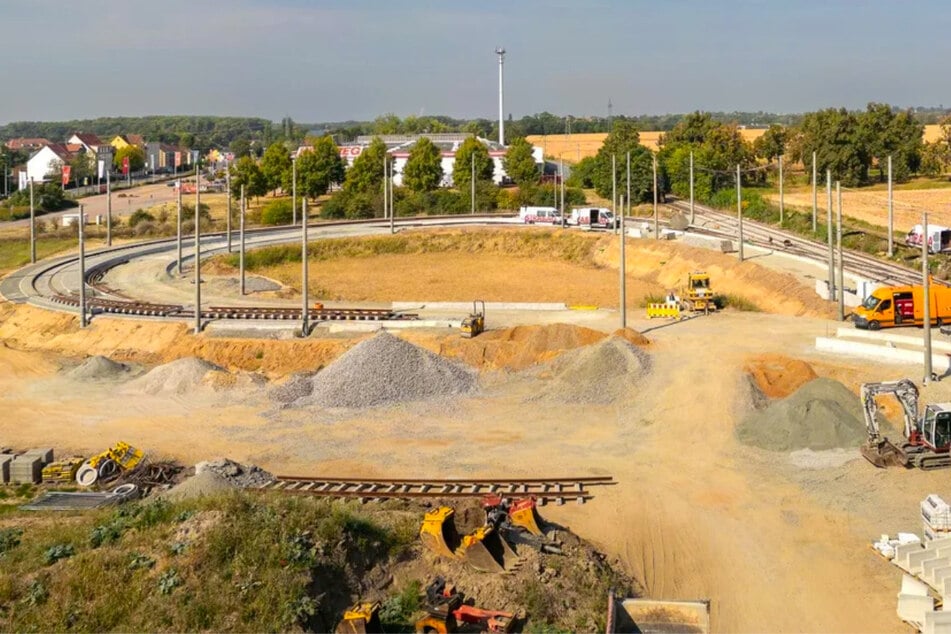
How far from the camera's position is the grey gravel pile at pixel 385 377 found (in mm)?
33844

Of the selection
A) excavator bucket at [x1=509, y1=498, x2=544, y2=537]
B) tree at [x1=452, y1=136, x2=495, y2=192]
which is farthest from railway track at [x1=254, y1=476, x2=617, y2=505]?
tree at [x1=452, y1=136, x2=495, y2=192]

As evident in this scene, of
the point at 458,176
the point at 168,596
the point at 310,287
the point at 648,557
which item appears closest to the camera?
the point at 168,596

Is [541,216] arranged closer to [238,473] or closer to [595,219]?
[595,219]

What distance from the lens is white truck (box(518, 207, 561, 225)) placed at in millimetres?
74438

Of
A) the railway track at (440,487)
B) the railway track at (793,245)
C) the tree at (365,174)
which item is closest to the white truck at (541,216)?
the railway track at (793,245)

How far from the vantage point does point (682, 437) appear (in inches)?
1155

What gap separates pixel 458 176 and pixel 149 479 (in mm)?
71381

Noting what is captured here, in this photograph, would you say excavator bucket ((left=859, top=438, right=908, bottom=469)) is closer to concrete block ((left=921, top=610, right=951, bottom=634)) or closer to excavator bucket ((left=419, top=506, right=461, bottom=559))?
concrete block ((left=921, top=610, right=951, bottom=634))

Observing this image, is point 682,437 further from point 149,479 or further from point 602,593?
point 149,479

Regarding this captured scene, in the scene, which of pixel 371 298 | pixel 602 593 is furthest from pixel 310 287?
pixel 602 593

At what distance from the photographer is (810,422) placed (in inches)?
1103

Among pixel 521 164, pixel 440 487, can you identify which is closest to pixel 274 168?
pixel 521 164

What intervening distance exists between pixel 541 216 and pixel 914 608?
58.0m

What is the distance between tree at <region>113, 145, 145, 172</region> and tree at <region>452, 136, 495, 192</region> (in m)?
66.1
